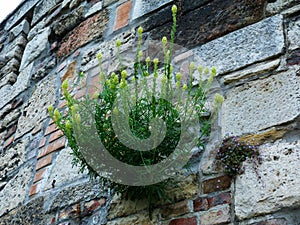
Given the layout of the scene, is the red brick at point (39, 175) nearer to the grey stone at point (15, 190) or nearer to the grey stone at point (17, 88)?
the grey stone at point (15, 190)

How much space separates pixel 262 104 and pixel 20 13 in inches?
95.1

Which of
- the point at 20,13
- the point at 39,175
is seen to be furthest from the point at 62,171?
the point at 20,13

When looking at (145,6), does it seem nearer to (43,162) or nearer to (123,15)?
(123,15)

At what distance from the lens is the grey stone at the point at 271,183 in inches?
55.2

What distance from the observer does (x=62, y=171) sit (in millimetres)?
2135

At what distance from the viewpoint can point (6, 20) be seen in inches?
144

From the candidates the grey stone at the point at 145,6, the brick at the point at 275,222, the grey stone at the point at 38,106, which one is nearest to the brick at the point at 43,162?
the grey stone at the point at 38,106

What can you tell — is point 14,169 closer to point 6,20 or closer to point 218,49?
point 218,49

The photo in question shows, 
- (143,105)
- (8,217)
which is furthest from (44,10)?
(143,105)

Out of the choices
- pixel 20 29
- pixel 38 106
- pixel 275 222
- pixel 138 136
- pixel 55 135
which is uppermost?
pixel 20 29

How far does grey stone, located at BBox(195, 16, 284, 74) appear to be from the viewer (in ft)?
5.80

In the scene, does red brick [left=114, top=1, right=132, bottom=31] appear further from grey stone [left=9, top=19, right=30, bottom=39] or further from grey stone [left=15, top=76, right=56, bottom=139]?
grey stone [left=9, top=19, right=30, bottom=39]

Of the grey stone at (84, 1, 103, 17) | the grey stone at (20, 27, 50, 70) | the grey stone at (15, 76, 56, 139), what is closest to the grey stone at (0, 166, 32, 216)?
the grey stone at (15, 76, 56, 139)

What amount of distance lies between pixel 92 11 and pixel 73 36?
19 cm
